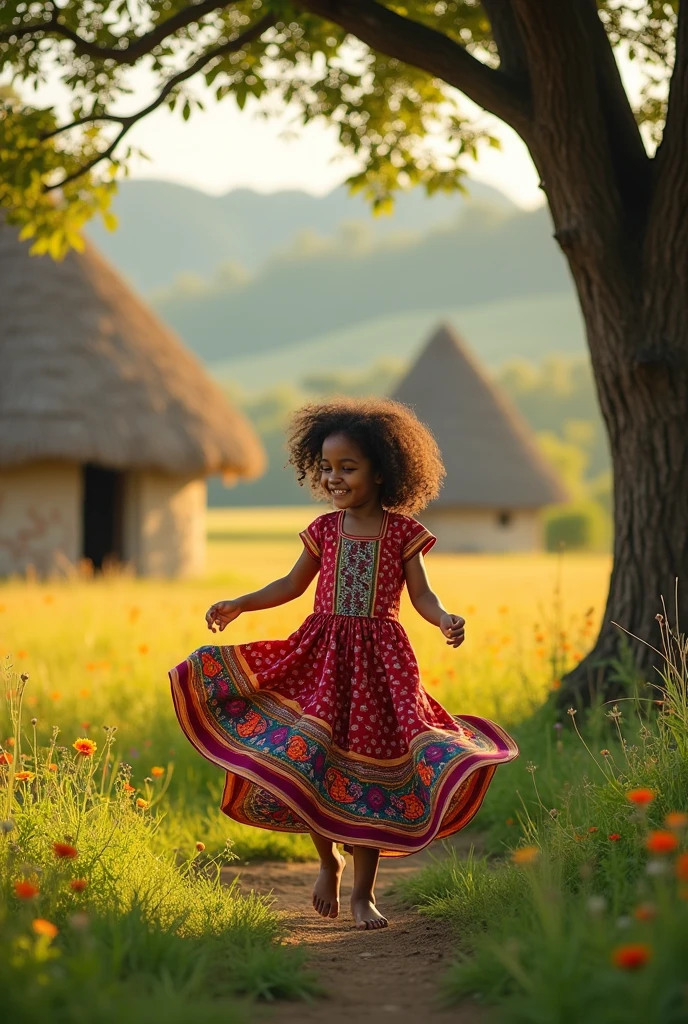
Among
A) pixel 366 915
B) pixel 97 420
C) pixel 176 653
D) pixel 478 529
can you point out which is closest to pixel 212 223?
pixel 478 529

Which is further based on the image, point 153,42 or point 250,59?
point 250,59

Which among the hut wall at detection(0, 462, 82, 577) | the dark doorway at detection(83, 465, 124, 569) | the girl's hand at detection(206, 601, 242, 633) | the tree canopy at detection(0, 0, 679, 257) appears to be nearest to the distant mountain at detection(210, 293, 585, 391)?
the dark doorway at detection(83, 465, 124, 569)

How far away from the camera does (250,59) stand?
5.61m

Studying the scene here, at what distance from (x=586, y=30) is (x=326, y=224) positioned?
19053cm

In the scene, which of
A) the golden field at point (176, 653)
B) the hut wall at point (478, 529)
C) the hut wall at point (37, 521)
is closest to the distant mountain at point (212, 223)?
the hut wall at point (478, 529)

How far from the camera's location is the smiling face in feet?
11.3

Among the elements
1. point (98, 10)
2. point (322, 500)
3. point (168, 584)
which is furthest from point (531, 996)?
point (168, 584)

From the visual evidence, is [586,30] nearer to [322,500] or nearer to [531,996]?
[322,500]

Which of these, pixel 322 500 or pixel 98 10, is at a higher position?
pixel 98 10

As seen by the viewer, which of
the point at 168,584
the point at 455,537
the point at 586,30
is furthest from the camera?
the point at 455,537

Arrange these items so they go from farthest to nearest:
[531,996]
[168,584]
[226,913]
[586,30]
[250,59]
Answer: [168,584], [250,59], [586,30], [226,913], [531,996]

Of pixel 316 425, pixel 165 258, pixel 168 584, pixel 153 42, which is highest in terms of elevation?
pixel 165 258

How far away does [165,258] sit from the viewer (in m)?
166

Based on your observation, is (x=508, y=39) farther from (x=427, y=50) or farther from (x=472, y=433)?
(x=472, y=433)
